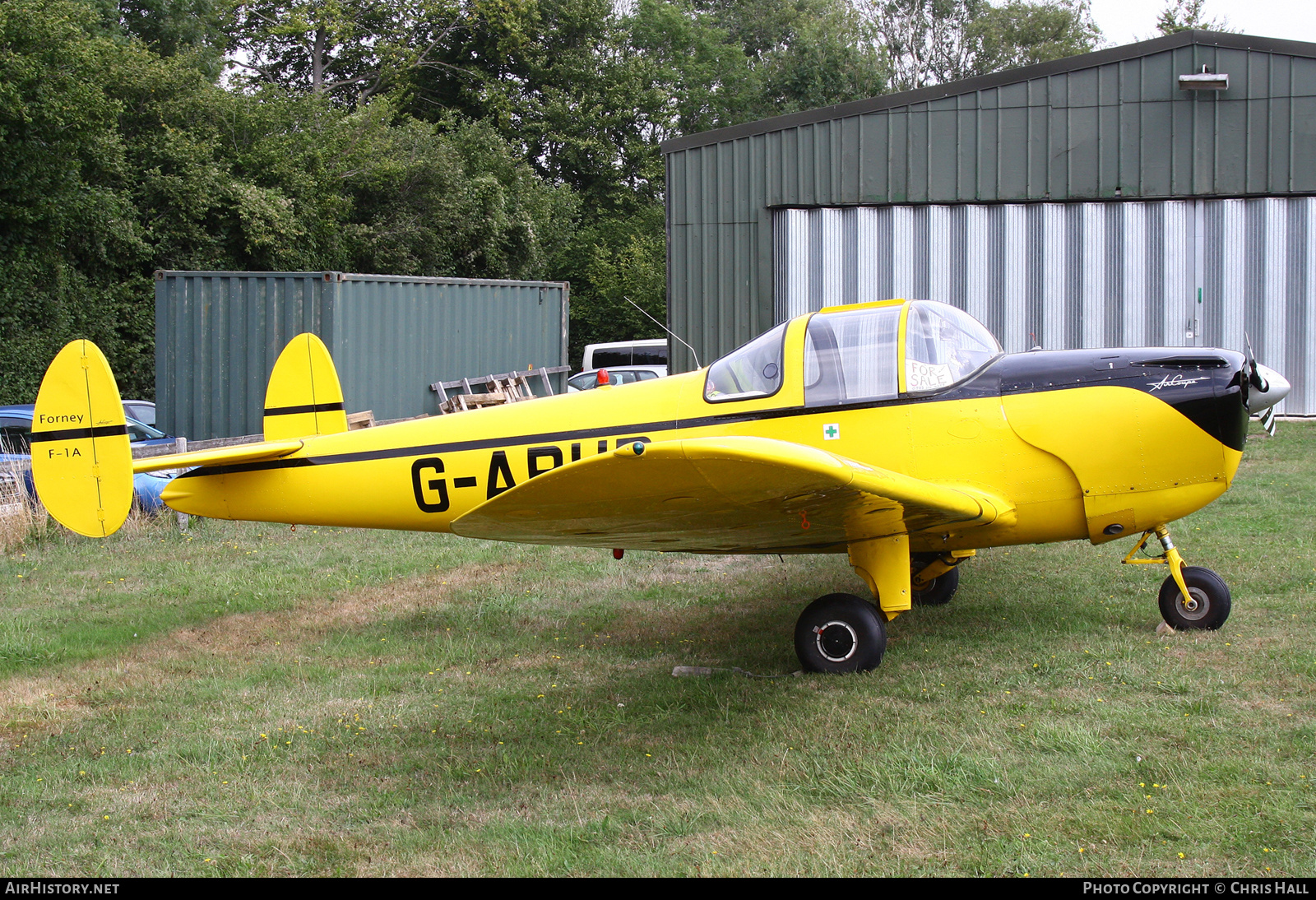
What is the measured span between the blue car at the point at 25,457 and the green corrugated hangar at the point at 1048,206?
322 inches

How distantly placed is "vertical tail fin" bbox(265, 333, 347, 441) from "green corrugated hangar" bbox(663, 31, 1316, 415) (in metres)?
10.2

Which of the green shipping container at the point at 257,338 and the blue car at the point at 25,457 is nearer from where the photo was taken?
the blue car at the point at 25,457

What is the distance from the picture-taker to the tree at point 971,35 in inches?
1903

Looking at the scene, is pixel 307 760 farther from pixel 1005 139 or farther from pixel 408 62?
pixel 408 62

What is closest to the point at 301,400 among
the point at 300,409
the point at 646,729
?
the point at 300,409

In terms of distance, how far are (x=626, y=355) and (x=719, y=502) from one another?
69.0ft

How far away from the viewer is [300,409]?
7.08m

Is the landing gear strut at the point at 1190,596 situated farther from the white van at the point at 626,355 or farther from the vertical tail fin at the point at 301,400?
the white van at the point at 626,355

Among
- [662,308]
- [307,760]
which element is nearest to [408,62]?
[662,308]

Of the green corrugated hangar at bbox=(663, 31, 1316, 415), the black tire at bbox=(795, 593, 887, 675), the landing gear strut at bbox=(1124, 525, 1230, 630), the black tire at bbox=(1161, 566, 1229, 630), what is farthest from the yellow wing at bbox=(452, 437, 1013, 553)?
the green corrugated hangar at bbox=(663, 31, 1316, 415)

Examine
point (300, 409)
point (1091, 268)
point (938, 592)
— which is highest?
point (1091, 268)

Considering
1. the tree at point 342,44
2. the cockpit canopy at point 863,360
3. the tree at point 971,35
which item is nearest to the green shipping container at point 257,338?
the cockpit canopy at point 863,360

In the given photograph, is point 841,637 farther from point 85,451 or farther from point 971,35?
point 971,35

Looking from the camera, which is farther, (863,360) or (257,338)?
(257,338)
